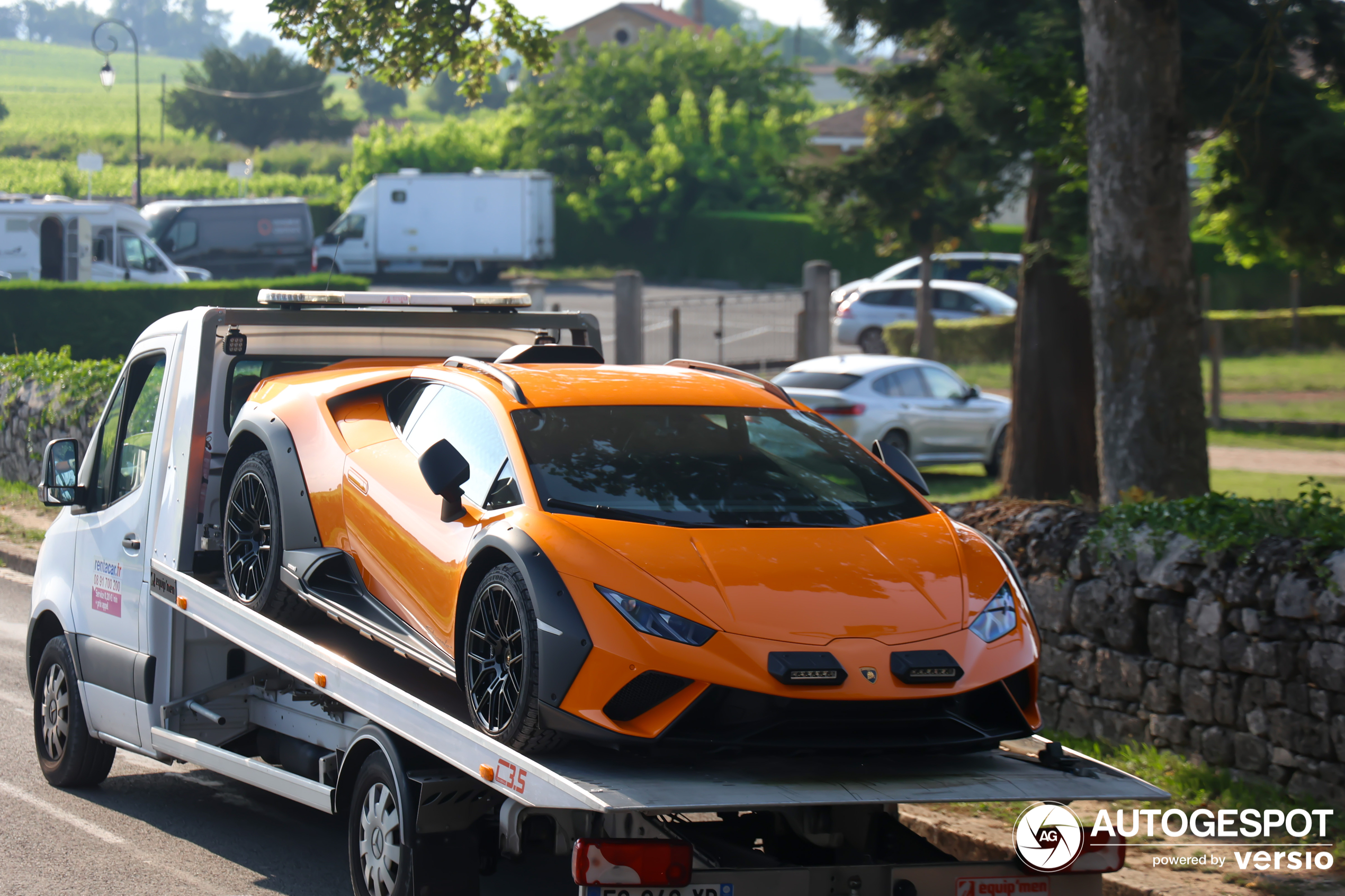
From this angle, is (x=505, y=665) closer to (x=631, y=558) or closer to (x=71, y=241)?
(x=631, y=558)

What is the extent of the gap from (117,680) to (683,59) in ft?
173

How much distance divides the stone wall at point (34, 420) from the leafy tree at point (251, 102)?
69.1m

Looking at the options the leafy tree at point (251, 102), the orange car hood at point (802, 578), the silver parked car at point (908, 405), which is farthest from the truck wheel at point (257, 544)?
→ the leafy tree at point (251, 102)

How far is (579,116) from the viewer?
A: 187 ft

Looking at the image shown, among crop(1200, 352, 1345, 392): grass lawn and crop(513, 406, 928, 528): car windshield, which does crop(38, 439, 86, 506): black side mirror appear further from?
crop(1200, 352, 1345, 392): grass lawn

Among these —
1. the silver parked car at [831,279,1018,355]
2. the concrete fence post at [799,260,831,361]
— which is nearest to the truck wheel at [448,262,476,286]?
the silver parked car at [831,279,1018,355]

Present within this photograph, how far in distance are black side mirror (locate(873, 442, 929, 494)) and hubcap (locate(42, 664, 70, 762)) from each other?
408cm

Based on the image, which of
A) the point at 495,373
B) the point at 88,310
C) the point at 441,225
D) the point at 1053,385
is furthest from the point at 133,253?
the point at 495,373

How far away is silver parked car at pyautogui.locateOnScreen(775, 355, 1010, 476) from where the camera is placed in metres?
18.9

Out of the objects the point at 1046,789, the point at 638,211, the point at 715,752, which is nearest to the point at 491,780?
the point at 715,752

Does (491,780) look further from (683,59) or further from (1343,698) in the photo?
(683,59)

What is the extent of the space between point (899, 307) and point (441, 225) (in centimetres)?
1990

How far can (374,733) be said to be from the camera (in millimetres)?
5328

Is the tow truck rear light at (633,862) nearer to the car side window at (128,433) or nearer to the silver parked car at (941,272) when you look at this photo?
the car side window at (128,433)
